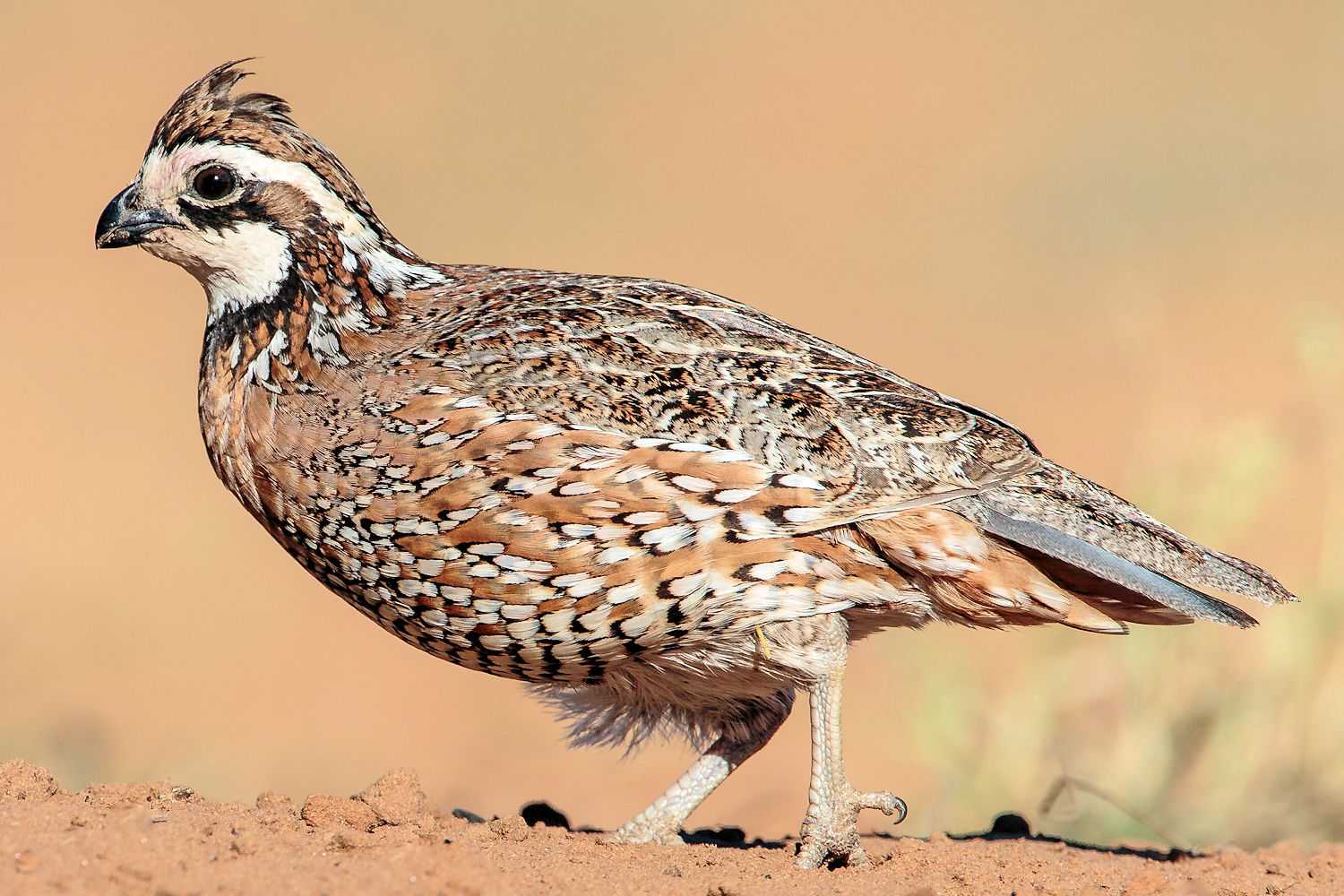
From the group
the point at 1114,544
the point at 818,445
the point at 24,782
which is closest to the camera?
the point at 24,782

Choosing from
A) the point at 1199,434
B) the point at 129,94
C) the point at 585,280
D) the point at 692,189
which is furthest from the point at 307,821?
the point at 129,94

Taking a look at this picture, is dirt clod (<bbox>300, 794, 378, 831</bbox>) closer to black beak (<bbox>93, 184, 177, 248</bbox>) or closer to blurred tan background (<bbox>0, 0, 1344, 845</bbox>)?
black beak (<bbox>93, 184, 177, 248</bbox>)

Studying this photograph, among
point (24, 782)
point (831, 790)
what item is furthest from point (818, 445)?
point (24, 782)

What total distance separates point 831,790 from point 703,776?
82cm

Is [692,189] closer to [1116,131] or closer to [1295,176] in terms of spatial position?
[1116,131]

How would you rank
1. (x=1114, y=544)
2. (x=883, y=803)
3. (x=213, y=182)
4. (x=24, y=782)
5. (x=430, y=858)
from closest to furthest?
(x=430, y=858)
(x=24, y=782)
(x=1114, y=544)
(x=883, y=803)
(x=213, y=182)

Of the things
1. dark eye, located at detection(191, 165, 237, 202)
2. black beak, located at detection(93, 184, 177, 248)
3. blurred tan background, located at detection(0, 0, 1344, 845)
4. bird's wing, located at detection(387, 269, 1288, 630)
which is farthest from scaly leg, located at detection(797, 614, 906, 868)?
black beak, located at detection(93, 184, 177, 248)

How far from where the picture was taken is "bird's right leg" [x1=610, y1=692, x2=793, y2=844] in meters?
6.98

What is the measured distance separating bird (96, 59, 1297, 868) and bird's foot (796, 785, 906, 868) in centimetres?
1

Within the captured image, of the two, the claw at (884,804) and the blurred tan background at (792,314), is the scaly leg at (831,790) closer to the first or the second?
the claw at (884,804)

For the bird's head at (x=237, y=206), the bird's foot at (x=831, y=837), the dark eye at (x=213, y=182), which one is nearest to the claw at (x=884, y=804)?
the bird's foot at (x=831, y=837)

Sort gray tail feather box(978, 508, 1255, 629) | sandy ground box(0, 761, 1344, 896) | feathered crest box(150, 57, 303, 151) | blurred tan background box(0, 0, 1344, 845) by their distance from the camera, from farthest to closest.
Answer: blurred tan background box(0, 0, 1344, 845) < feathered crest box(150, 57, 303, 151) < gray tail feather box(978, 508, 1255, 629) < sandy ground box(0, 761, 1344, 896)

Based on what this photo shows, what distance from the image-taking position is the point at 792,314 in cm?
1608

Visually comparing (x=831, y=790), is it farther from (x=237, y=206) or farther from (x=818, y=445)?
(x=237, y=206)
